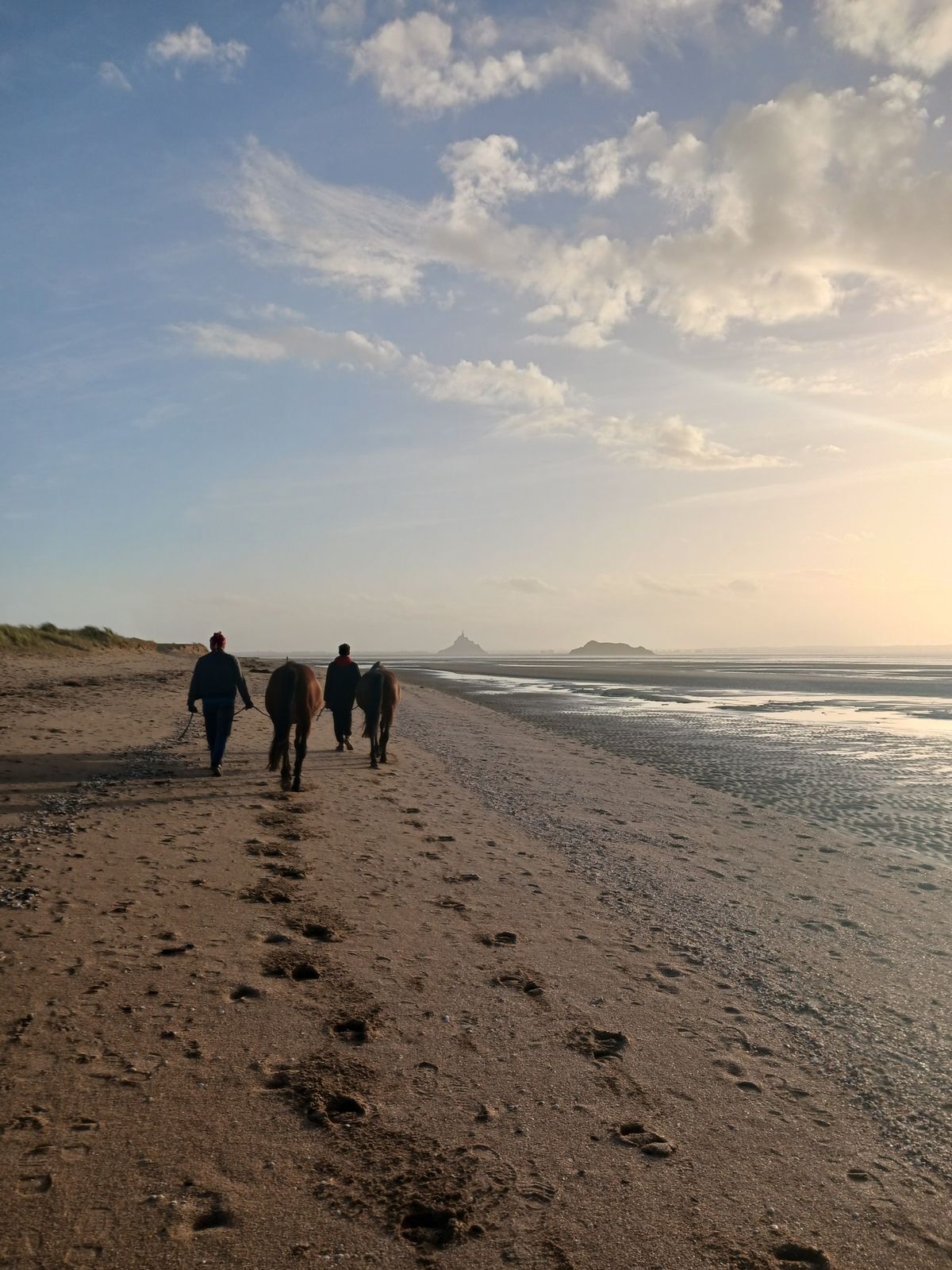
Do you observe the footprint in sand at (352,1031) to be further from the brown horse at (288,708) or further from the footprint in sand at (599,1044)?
the brown horse at (288,708)

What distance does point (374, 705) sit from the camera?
14336 millimetres

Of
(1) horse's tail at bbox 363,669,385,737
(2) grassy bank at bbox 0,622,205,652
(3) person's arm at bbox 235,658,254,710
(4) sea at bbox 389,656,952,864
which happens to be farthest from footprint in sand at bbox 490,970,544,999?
(2) grassy bank at bbox 0,622,205,652

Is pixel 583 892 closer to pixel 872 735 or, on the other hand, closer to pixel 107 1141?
pixel 107 1141

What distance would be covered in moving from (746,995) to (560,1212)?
2757 mm

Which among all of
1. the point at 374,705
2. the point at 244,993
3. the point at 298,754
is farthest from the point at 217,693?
the point at 244,993

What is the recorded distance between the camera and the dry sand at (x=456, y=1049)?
3.15 m

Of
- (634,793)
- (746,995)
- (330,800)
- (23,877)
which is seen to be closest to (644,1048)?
(746,995)

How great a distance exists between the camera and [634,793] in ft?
42.8

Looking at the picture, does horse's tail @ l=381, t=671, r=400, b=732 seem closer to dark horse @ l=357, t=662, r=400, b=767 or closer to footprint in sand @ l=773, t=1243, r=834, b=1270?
dark horse @ l=357, t=662, r=400, b=767

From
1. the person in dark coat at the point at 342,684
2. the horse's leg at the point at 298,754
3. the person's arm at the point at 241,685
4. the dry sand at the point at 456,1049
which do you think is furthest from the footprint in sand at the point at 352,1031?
the person in dark coat at the point at 342,684

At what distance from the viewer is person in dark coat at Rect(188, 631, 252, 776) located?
39.6ft

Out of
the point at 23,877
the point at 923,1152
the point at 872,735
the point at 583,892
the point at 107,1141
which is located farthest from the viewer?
the point at 872,735

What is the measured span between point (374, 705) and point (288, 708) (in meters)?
2.82

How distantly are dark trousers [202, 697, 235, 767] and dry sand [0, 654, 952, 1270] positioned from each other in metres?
2.42
